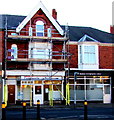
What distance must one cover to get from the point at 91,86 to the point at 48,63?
511cm

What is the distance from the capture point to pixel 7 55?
85.9 feet

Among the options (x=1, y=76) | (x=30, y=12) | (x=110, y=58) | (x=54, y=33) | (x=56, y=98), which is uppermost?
(x=30, y=12)

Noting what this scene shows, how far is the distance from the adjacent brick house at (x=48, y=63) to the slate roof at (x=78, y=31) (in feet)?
0.68

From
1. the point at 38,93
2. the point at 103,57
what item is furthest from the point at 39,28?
the point at 103,57

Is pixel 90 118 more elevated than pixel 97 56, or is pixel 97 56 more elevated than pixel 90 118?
pixel 97 56

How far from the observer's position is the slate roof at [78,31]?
28866 mm

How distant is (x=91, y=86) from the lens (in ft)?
92.8

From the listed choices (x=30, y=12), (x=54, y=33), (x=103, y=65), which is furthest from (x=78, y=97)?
(x=30, y=12)

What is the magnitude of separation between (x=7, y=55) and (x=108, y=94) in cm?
1106

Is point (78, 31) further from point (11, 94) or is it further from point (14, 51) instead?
point (11, 94)

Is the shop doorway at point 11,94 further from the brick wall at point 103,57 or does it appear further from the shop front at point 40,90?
the brick wall at point 103,57

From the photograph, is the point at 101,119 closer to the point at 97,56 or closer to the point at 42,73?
the point at 42,73

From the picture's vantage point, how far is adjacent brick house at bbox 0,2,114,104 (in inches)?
1023

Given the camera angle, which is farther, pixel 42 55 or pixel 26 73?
pixel 42 55
